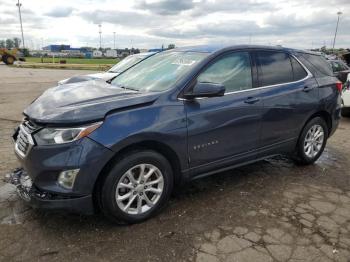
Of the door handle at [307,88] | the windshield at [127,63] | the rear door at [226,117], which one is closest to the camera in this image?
the rear door at [226,117]

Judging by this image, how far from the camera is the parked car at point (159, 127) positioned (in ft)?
10.3

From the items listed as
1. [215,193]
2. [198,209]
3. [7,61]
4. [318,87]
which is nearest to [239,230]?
[198,209]

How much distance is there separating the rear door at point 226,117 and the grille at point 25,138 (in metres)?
1.54

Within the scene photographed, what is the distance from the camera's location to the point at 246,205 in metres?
4.05

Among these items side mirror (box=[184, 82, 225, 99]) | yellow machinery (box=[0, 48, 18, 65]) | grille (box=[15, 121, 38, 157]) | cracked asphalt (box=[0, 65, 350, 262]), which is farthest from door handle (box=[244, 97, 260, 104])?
yellow machinery (box=[0, 48, 18, 65])

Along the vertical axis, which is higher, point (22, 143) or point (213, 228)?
point (22, 143)

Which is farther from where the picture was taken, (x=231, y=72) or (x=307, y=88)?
(x=307, y=88)

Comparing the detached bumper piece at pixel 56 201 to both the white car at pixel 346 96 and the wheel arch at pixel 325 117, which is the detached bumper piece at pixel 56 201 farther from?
the white car at pixel 346 96

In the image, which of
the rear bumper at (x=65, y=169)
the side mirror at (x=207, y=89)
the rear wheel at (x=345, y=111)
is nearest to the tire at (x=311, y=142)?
the side mirror at (x=207, y=89)

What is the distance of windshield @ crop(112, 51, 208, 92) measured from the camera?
391 cm

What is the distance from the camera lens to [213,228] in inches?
139

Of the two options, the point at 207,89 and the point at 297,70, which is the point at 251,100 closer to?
the point at 207,89

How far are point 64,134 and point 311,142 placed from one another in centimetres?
380

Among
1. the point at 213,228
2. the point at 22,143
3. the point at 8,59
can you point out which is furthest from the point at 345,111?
the point at 8,59
